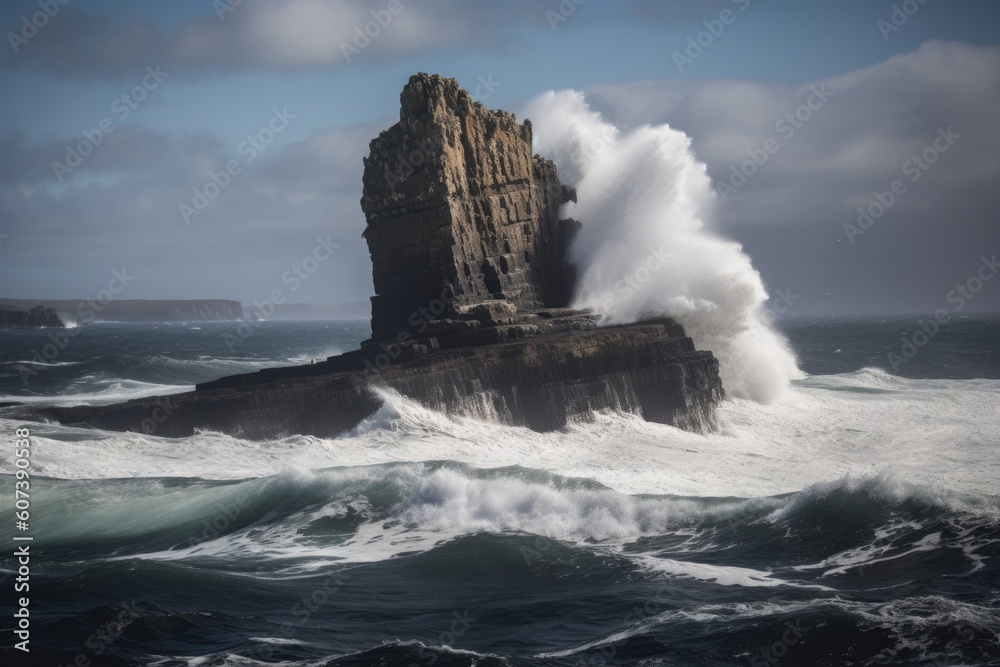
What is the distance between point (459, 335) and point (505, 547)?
11.3 m

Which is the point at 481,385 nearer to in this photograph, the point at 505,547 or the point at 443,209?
the point at 443,209

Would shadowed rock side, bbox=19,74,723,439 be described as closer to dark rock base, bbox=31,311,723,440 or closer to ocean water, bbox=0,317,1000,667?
dark rock base, bbox=31,311,723,440

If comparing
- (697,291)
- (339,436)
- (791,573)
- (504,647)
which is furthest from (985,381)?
(504,647)

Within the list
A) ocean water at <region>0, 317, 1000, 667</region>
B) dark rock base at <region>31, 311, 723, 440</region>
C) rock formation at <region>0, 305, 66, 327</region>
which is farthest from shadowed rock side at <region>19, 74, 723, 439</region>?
rock formation at <region>0, 305, 66, 327</region>

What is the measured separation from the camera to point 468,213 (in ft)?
90.3

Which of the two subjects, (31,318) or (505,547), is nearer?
(505,547)

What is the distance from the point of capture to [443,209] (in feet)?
85.4

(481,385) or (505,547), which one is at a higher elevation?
(481,385)

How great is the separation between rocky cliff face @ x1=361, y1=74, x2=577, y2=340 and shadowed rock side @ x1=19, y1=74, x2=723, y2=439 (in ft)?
0.13

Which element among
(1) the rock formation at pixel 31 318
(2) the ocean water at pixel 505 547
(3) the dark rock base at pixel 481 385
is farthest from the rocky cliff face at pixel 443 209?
(1) the rock formation at pixel 31 318

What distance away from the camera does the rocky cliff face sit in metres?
26.3

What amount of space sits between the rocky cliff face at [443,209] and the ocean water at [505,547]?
6001mm

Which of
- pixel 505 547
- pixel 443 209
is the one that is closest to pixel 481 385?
pixel 443 209

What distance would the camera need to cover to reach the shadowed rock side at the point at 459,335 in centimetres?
2075
